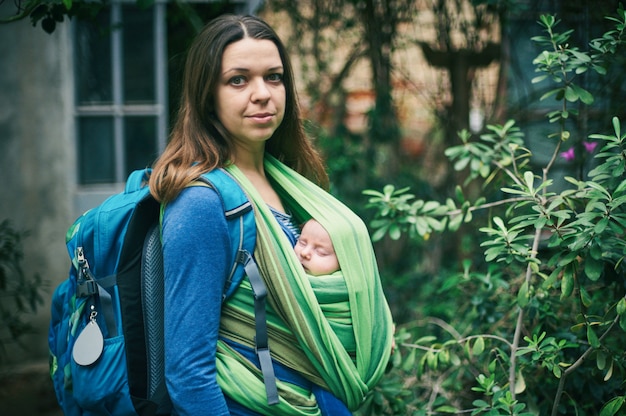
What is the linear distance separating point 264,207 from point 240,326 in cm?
35

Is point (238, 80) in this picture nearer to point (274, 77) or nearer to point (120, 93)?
point (274, 77)

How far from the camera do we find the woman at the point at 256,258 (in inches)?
A: 69.3

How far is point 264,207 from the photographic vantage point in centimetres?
192

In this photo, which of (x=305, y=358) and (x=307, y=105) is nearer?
(x=305, y=358)

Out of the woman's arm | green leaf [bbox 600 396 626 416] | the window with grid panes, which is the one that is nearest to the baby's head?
the woman's arm

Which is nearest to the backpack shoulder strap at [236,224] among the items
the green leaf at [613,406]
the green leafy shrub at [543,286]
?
the green leafy shrub at [543,286]

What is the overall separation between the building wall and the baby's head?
290cm

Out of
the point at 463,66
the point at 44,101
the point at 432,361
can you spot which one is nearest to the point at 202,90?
the point at 432,361

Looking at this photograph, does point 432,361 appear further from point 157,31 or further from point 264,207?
point 157,31

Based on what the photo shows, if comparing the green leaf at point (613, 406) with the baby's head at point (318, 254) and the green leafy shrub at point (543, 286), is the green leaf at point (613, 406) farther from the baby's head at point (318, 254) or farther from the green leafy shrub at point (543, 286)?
the baby's head at point (318, 254)

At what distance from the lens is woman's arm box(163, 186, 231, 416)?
1.75 m

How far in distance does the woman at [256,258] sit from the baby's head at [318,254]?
3cm

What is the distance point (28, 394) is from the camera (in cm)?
417

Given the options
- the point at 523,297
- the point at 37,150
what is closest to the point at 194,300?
the point at 523,297
